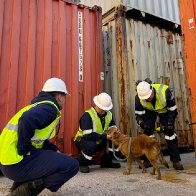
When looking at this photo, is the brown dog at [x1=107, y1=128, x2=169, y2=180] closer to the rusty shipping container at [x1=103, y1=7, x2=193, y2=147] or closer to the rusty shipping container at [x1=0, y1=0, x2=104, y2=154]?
the rusty shipping container at [x1=0, y1=0, x2=104, y2=154]

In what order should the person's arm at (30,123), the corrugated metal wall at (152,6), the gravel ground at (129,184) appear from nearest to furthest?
the person's arm at (30,123)
the gravel ground at (129,184)
the corrugated metal wall at (152,6)

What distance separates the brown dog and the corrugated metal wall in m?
3.29

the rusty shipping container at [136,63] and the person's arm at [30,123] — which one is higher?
the rusty shipping container at [136,63]

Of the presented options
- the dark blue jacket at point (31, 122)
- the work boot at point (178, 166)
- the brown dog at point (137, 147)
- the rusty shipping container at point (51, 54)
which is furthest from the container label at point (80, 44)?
the dark blue jacket at point (31, 122)

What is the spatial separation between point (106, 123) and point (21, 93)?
1579 millimetres

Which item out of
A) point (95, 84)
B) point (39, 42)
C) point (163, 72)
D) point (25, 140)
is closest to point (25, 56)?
point (39, 42)

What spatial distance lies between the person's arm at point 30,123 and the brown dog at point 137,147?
6.31 ft

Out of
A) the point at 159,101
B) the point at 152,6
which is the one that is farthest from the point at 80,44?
the point at 152,6

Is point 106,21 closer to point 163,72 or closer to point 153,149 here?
point 163,72

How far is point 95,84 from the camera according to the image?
5.23m

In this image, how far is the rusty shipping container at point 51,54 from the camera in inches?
168

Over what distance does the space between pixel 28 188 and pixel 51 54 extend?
9.43ft

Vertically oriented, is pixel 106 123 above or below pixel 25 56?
below

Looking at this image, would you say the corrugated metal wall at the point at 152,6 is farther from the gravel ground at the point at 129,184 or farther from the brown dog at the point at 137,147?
the gravel ground at the point at 129,184
